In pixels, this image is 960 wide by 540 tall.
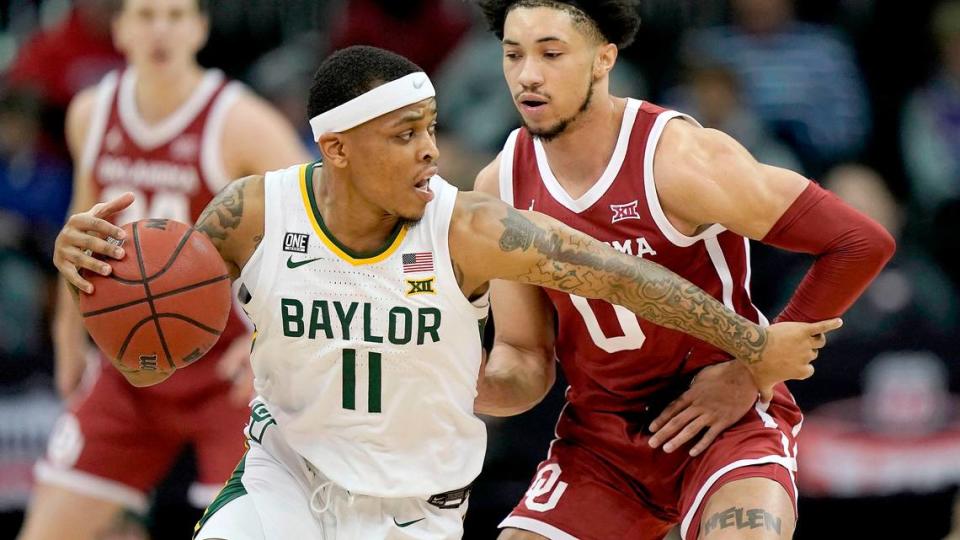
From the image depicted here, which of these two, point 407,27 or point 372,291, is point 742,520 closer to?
point 372,291

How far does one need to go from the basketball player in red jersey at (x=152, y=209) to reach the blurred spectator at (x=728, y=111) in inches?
111

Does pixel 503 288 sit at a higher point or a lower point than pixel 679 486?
higher

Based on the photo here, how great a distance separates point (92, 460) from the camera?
774 centimetres

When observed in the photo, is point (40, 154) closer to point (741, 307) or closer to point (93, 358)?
point (93, 358)

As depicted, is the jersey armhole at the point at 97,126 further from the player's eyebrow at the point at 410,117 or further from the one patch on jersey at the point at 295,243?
the player's eyebrow at the point at 410,117

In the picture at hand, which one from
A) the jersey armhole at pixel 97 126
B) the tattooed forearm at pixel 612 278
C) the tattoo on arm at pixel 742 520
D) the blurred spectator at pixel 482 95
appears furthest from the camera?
the blurred spectator at pixel 482 95

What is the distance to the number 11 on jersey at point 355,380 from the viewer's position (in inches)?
212

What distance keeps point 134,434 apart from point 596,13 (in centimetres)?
325

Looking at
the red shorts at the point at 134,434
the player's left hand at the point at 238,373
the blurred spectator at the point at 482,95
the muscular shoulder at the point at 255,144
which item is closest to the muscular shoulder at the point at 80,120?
the muscular shoulder at the point at 255,144

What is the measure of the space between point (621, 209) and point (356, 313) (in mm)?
1116

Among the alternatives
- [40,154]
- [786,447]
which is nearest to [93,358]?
[40,154]

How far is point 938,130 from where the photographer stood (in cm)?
1061

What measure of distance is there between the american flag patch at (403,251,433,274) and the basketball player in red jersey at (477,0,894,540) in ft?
2.49

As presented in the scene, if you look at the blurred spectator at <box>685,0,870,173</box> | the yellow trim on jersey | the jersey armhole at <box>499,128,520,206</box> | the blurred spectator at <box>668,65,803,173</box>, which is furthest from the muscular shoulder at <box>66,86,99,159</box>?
the blurred spectator at <box>685,0,870,173</box>
